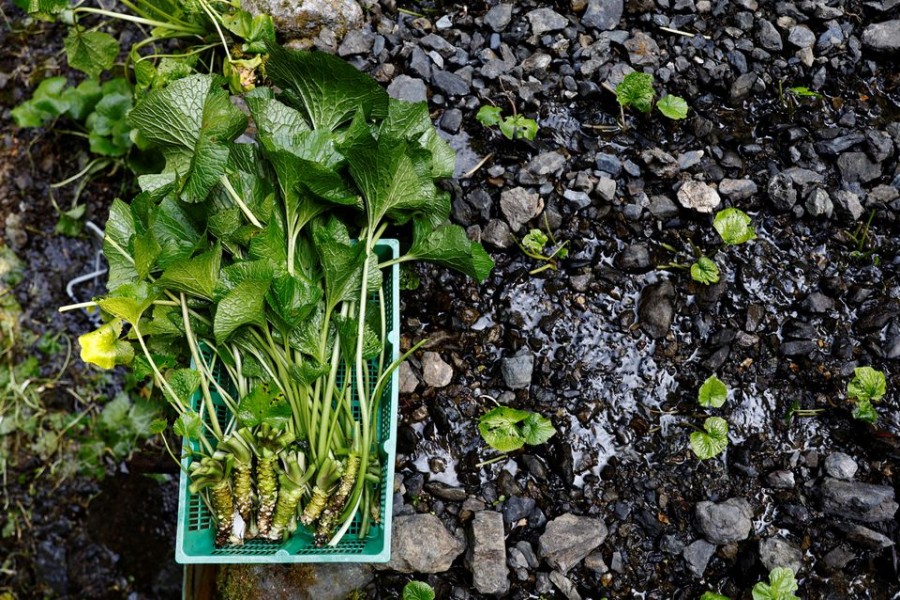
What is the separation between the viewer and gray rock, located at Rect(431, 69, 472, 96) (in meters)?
2.08

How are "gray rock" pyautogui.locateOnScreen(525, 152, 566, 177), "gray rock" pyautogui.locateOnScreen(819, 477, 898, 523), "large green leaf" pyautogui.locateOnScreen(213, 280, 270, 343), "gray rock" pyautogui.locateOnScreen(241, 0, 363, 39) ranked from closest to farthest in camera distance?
"large green leaf" pyautogui.locateOnScreen(213, 280, 270, 343) → "gray rock" pyautogui.locateOnScreen(819, 477, 898, 523) → "gray rock" pyautogui.locateOnScreen(525, 152, 566, 177) → "gray rock" pyautogui.locateOnScreen(241, 0, 363, 39)

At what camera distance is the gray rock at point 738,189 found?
196cm

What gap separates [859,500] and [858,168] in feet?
2.80

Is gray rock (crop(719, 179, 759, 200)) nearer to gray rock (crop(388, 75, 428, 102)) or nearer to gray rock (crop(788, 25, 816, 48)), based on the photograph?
gray rock (crop(788, 25, 816, 48))

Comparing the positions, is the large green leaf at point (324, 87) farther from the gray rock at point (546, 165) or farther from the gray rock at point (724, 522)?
the gray rock at point (724, 522)

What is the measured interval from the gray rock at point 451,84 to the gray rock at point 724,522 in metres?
1.25

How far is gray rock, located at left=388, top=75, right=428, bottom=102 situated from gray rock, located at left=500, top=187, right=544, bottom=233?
15.1 inches

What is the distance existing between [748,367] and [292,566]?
49.1 inches

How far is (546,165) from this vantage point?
78.6 inches

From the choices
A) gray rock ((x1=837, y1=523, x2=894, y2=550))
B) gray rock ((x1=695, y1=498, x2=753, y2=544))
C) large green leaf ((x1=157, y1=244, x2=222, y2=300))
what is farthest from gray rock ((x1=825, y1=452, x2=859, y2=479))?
large green leaf ((x1=157, y1=244, x2=222, y2=300))

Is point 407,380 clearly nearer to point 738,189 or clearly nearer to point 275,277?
point 275,277

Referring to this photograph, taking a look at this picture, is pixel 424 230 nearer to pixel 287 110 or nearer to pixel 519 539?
pixel 287 110

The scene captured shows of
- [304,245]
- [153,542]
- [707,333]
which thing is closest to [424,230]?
[304,245]

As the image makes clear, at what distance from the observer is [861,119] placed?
203 cm
